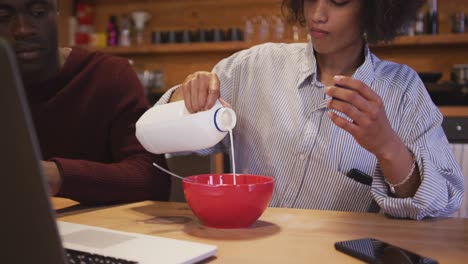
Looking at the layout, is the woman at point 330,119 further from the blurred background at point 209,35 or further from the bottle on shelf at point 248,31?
the bottle on shelf at point 248,31

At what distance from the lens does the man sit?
114cm

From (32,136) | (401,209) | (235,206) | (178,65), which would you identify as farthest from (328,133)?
(178,65)

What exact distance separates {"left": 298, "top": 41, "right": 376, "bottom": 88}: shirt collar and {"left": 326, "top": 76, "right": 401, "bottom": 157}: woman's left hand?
1.21ft

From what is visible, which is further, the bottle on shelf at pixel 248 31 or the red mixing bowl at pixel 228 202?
the bottle on shelf at pixel 248 31

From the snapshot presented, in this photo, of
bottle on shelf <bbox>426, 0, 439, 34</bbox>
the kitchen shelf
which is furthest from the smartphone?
bottle on shelf <bbox>426, 0, 439, 34</bbox>

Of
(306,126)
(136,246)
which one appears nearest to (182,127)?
(136,246)

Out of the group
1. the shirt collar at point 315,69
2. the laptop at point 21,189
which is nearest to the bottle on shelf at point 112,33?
the shirt collar at point 315,69

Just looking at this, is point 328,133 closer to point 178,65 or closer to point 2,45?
point 2,45

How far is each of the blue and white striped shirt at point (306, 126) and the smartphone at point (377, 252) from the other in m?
0.39

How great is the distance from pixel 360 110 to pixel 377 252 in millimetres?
274

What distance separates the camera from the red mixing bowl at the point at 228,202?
88 cm

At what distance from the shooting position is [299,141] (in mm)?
1321

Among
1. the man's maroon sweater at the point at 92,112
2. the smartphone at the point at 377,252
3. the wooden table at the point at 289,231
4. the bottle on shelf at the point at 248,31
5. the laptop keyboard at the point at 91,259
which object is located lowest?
the wooden table at the point at 289,231

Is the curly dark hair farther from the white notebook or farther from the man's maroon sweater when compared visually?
the white notebook
